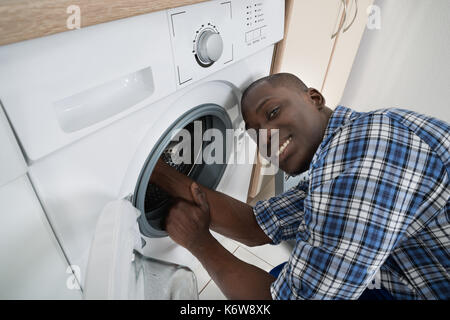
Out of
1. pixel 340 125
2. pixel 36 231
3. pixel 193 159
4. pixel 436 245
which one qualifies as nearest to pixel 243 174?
pixel 193 159

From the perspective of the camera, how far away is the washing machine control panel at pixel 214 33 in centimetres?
44

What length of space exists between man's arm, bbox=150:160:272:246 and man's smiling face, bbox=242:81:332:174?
0.81ft

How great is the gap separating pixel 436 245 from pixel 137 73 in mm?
622

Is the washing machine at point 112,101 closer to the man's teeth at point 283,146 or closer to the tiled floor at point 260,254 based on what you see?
the man's teeth at point 283,146

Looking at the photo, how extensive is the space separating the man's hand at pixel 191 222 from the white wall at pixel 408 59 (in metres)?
1.32

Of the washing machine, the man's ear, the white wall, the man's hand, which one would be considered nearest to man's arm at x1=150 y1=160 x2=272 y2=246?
the man's hand

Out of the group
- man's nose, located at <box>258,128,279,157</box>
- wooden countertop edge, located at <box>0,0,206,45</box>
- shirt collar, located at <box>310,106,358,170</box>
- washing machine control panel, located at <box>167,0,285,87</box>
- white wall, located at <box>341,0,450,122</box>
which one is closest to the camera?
wooden countertop edge, located at <box>0,0,206,45</box>

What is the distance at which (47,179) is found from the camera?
0.36 metres

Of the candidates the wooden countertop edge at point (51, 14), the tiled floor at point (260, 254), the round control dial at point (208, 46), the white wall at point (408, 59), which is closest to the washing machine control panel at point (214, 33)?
the round control dial at point (208, 46)

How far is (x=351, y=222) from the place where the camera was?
0.45 m

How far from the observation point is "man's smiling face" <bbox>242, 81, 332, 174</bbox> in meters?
0.67

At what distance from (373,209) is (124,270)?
0.39m

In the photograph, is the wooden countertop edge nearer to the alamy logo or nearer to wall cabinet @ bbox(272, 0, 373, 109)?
the alamy logo

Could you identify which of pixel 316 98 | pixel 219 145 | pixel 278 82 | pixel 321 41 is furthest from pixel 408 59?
pixel 219 145
